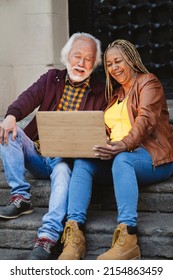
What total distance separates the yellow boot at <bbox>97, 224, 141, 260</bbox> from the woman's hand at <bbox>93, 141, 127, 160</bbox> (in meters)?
0.51

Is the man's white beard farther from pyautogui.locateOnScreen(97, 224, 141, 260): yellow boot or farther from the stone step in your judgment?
pyautogui.locateOnScreen(97, 224, 141, 260): yellow boot

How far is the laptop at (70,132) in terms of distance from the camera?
15.1 feet

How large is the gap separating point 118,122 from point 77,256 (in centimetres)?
110

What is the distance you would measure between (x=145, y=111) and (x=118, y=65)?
0.44 metres

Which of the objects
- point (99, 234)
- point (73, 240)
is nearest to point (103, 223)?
point (99, 234)

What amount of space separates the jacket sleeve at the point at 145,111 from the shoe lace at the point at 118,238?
23.5 inches

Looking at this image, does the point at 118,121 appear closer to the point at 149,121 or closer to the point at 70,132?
the point at 149,121

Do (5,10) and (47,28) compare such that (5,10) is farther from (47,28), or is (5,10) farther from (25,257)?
(25,257)

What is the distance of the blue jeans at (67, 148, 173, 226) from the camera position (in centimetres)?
440

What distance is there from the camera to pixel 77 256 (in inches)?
173

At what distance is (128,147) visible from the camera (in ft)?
15.1

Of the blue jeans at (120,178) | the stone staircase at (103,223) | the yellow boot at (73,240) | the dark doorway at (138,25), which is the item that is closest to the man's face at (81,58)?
the blue jeans at (120,178)

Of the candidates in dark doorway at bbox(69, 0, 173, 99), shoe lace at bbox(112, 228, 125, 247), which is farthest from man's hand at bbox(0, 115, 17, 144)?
dark doorway at bbox(69, 0, 173, 99)

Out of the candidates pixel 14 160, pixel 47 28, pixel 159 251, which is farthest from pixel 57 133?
pixel 47 28
